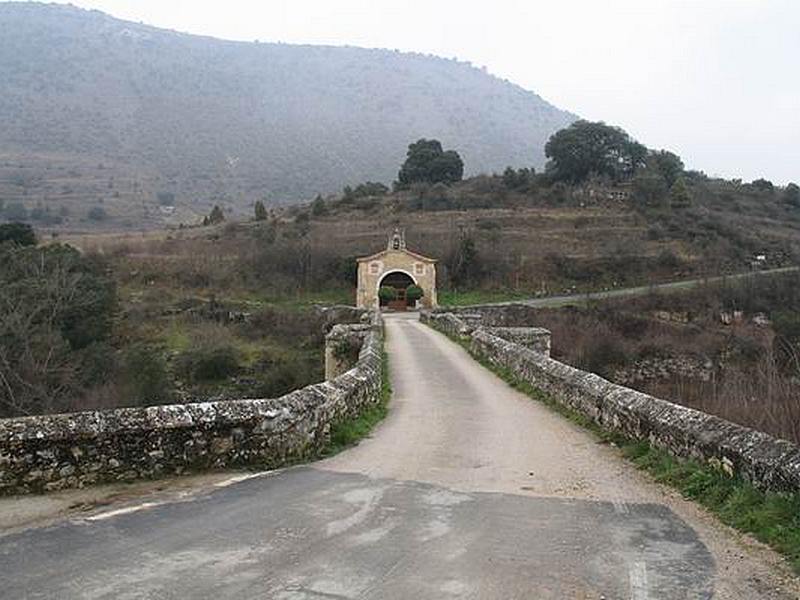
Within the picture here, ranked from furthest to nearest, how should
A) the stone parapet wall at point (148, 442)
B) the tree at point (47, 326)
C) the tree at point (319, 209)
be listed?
the tree at point (319, 209), the tree at point (47, 326), the stone parapet wall at point (148, 442)

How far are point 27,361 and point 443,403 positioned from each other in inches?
841

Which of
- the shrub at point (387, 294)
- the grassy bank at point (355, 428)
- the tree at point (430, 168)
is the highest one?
the tree at point (430, 168)

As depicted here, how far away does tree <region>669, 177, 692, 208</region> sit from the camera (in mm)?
80062

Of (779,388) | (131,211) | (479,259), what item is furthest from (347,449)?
(131,211)

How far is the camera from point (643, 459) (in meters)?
8.76

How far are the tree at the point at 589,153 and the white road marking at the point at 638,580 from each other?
88209mm

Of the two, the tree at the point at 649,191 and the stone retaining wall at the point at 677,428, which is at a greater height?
the tree at the point at 649,191

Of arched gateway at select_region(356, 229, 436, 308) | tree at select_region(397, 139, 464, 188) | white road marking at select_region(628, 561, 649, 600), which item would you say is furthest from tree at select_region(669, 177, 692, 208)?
white road marking at select_region(628, 561, 649, 600)

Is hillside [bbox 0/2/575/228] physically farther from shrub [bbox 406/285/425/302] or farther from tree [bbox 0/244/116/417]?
tree [bbox 0/244/116/417]

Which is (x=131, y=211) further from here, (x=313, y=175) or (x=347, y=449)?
(x=347, y=449)

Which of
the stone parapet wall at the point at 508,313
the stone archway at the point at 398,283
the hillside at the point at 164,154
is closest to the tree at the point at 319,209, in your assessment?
the stone archway at the point at 398,283

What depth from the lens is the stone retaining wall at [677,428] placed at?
248 inches

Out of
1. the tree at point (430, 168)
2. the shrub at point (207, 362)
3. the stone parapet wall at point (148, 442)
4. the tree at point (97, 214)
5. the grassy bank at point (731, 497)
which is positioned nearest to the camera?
the grassy bank at point (731, 497)

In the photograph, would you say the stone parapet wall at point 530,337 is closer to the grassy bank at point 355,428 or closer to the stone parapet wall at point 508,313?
the grassy bank at point 355,428
